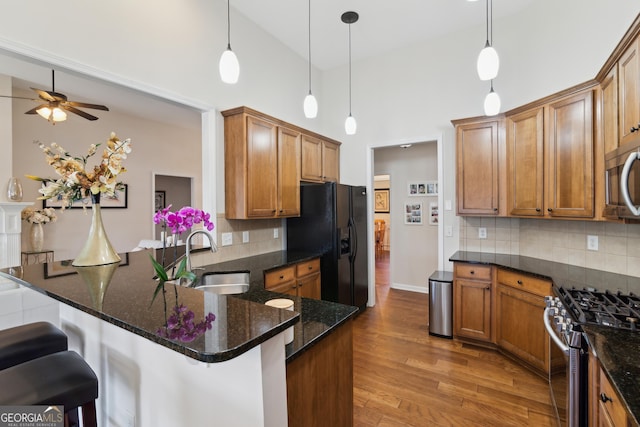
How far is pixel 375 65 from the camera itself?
4207 millimetres

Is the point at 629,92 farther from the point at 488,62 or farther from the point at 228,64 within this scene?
the point at 228,64

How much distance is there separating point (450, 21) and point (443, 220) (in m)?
2.27

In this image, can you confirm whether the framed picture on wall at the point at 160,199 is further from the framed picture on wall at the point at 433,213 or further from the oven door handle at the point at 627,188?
the oven door handle at the point at 627,188

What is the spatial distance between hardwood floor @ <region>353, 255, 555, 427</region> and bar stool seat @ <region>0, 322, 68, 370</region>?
1760 millimetres

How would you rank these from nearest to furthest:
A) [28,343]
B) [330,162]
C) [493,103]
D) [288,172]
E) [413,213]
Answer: [28,343]
[493,103]
[288,172]
[330,162]
[413,213]

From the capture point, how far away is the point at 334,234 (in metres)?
3.43

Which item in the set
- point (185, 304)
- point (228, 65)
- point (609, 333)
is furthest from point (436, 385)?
point (228, 65)

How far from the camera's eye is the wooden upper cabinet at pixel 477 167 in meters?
3.06

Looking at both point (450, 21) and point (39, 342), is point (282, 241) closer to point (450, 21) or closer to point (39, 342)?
point (39, 342)

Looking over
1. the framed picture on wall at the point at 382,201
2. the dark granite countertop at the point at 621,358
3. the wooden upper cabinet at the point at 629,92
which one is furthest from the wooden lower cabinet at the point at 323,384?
the framed picture on wall at the point at 382,201

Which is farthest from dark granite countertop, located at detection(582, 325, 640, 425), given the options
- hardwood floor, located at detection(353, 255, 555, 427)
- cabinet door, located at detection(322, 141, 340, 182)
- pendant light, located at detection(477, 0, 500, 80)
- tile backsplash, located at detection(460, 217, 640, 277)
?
cabinet door, located at detection(322, 141, 340, 182)

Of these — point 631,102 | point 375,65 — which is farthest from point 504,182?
point 375,65

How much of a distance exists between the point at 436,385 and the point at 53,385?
2394 mm

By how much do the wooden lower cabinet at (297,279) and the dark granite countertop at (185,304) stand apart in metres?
0.96
